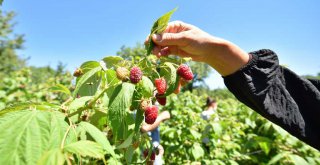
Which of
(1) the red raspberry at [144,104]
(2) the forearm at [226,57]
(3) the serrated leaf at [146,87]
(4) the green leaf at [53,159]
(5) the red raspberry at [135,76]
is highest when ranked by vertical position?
(2) the forearm at [226,57]

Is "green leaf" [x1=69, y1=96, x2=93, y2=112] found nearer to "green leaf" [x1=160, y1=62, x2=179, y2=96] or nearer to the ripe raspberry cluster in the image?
the ripe raspberry cluster

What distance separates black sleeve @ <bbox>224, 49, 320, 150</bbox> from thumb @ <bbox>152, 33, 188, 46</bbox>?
369 mm

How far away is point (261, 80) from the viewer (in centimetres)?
160

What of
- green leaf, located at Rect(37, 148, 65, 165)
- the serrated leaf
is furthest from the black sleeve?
green leaf, located at Rect(37, 148, 65, 165)

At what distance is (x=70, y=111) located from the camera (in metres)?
1.20

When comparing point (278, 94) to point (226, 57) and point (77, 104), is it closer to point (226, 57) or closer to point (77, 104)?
point (226, 57)

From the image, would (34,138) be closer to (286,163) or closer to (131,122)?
(131,122)

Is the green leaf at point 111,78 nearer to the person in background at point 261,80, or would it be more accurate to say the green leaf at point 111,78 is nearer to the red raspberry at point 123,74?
the red raspberry at point 123,74

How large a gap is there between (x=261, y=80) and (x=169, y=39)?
572 millimetres

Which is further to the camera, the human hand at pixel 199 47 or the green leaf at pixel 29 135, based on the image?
the human hand at pixel 199 47

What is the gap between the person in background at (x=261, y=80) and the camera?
1485mm

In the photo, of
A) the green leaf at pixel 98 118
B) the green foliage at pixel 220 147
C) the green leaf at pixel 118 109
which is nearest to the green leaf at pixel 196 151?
the green foliage at pixel 220 147

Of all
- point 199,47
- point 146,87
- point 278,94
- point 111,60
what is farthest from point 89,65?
point 278,94

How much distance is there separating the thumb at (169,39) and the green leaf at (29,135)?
555mm
